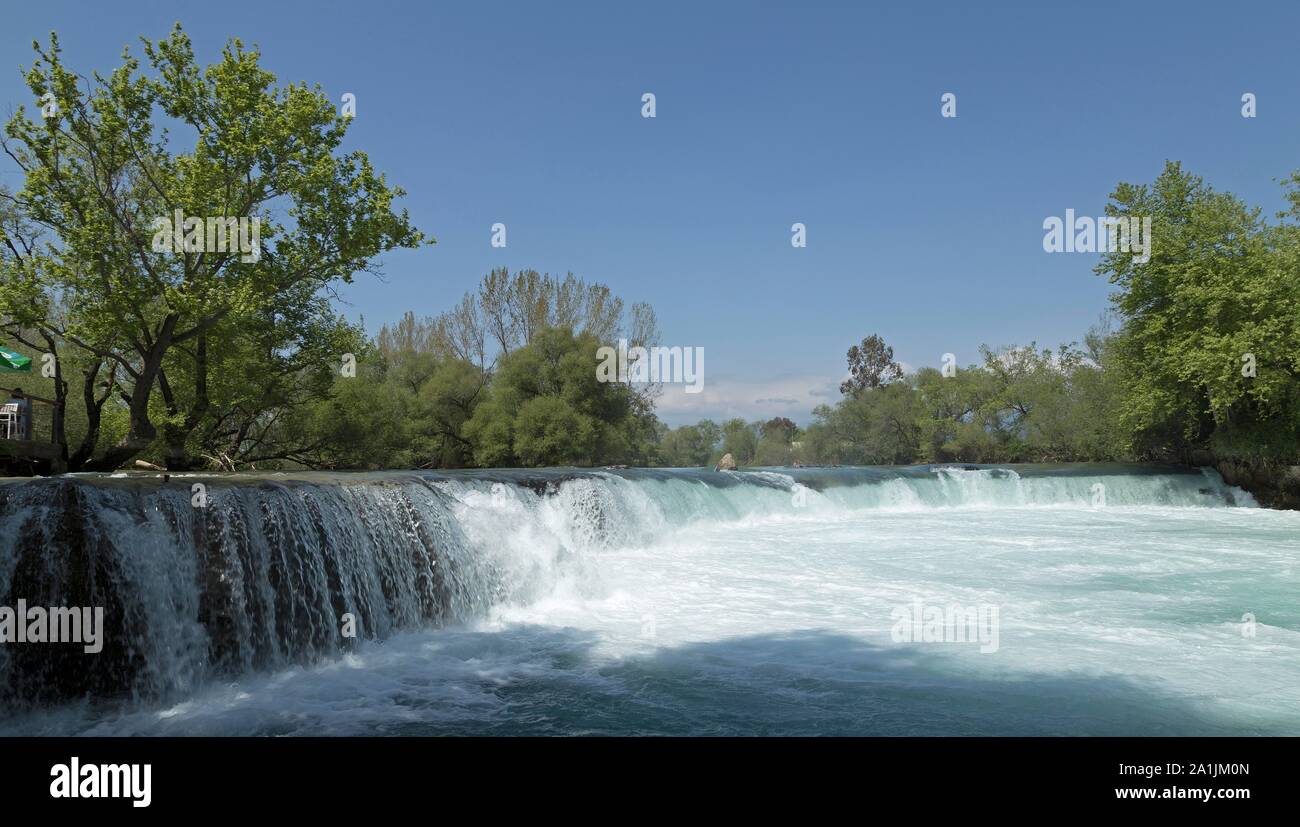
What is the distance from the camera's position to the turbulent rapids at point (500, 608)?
5.62 metres

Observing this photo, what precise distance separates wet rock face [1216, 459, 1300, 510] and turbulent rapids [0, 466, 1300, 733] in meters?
11.2

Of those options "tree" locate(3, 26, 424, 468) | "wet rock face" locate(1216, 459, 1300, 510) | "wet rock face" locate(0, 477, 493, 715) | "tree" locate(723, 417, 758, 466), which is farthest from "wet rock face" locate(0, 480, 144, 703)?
"tree" locate(723, 417, 758, 466)

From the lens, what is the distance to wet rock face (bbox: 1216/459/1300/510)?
22.0 metres

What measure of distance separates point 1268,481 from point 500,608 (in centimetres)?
2519

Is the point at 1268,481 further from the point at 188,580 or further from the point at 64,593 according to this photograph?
the point at 64,593

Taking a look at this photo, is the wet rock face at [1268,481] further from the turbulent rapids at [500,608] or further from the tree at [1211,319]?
the turbulent rapids at [500,608]

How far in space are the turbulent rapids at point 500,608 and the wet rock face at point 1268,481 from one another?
36.7ft

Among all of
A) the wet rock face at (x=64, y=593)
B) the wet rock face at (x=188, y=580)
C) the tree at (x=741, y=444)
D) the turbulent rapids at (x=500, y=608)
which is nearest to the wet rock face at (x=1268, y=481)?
the turbulent rapids at (x=500, y=608)

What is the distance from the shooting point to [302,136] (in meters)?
16.6

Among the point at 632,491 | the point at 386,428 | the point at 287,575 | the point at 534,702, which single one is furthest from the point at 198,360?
the point at 534,702

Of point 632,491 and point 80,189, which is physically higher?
point 80,189

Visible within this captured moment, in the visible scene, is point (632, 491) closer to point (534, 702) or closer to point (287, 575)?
point (287, 575)

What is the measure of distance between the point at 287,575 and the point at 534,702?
3.34 meters

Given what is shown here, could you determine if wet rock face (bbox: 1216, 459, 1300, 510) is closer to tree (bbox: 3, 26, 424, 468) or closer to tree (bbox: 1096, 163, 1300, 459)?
tree (bbox: 1096, 163, 1300, 459)
